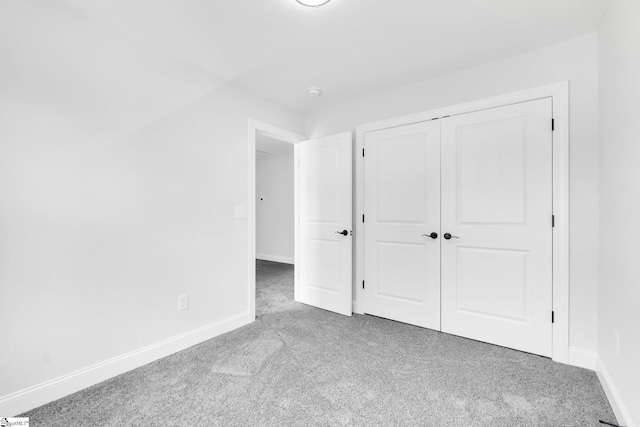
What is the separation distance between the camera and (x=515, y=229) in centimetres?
229

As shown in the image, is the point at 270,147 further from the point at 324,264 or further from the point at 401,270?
the point at 401,270

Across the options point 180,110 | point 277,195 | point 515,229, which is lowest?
point 515,229

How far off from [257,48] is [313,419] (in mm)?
2520

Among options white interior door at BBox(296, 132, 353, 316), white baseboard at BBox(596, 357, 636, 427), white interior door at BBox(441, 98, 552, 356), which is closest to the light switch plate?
white interior door at BBox(296, 132, 353, 316)

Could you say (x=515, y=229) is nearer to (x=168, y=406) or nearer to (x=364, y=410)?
(x=364, y=410)

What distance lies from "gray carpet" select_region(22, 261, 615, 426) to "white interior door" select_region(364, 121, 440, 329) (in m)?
0.40

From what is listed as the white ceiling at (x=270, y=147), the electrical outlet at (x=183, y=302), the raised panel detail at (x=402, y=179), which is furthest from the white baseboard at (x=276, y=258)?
the electrical outlet at (x=183, y=302)

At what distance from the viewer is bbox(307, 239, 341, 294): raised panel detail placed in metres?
3.21

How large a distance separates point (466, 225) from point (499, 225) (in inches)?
9.7

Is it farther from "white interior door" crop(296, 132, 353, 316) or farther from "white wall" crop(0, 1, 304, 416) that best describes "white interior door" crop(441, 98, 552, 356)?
"white wall" crop(0, 1, 304, 416)

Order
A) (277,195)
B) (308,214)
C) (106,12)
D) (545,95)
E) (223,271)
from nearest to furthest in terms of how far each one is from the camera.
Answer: (106,12), (545,95), (223,271), (308,214), (277,195)

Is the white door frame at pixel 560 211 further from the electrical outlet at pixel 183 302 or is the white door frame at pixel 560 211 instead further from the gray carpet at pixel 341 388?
the electrical outlet at pixel 183 302

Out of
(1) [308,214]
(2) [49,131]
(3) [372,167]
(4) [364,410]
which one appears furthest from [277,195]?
(4) [364,410]

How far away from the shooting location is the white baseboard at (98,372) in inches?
62.4
